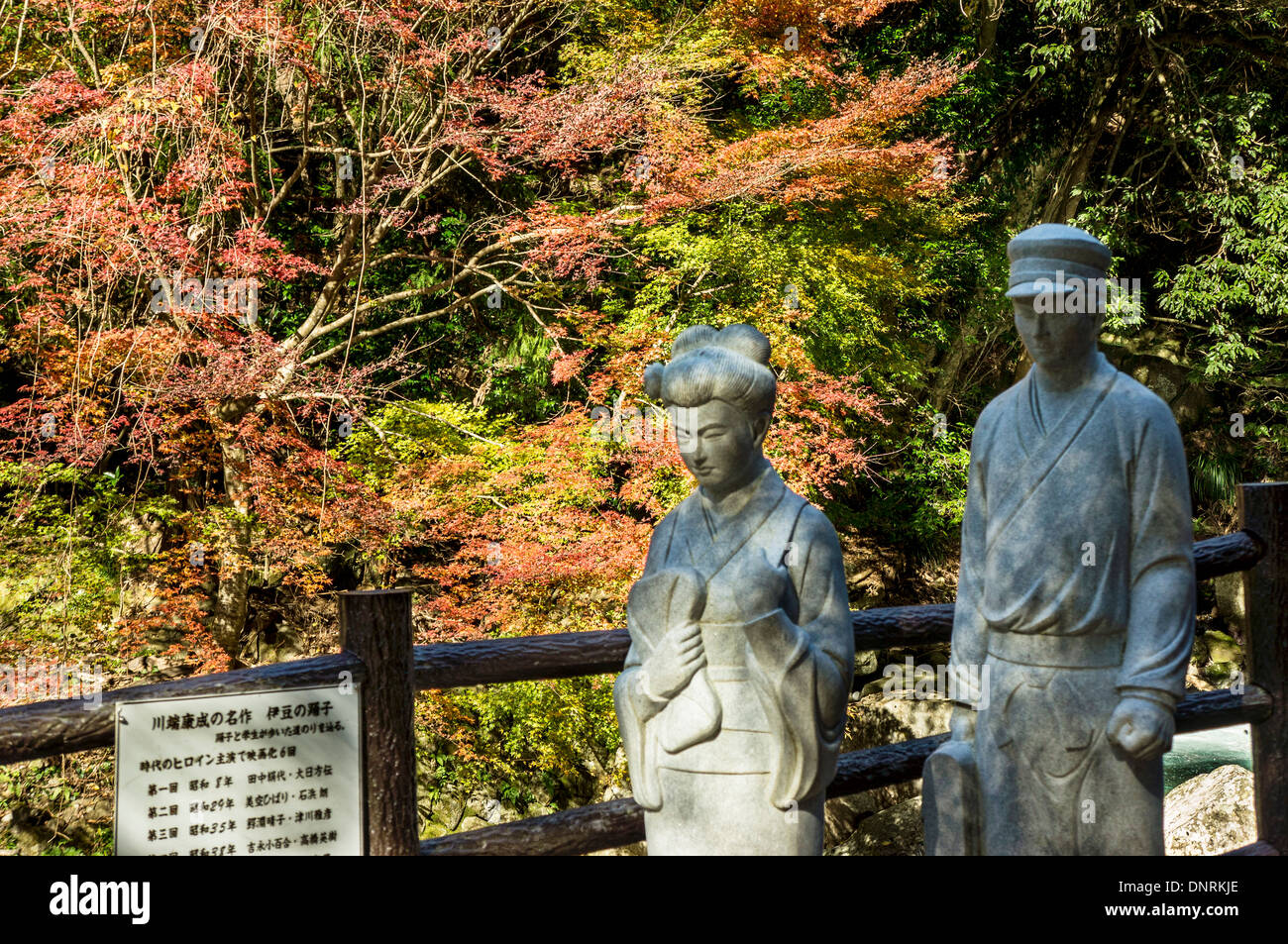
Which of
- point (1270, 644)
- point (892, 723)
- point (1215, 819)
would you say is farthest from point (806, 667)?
point (892, 723)

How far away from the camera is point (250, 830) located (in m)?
3.08

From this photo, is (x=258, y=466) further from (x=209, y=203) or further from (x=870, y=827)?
(x=870, y=827)

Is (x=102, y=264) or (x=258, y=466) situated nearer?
(x=102, y=264)

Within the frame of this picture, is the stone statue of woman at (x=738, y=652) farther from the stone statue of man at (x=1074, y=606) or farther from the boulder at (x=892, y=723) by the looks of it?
the boulder at (x=892, y=723)

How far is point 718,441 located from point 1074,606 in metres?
0.98

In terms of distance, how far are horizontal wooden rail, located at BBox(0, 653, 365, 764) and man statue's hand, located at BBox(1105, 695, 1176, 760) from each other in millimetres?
2184

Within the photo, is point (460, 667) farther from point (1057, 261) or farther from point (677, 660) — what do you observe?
point (1057, 261)

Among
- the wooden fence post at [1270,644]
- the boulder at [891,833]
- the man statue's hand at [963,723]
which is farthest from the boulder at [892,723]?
the man statue's hand at [963,723]

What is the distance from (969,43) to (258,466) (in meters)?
8.27

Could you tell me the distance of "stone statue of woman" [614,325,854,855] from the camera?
8.98 feet

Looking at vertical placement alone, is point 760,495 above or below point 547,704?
above

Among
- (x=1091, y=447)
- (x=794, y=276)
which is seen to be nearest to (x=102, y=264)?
(x=794, y=276)

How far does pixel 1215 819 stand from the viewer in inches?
228

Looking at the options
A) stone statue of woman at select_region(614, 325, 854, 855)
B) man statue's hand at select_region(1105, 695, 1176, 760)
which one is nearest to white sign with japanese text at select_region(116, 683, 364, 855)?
stone statue of woman at select_region(614, 325, 854, 855)
